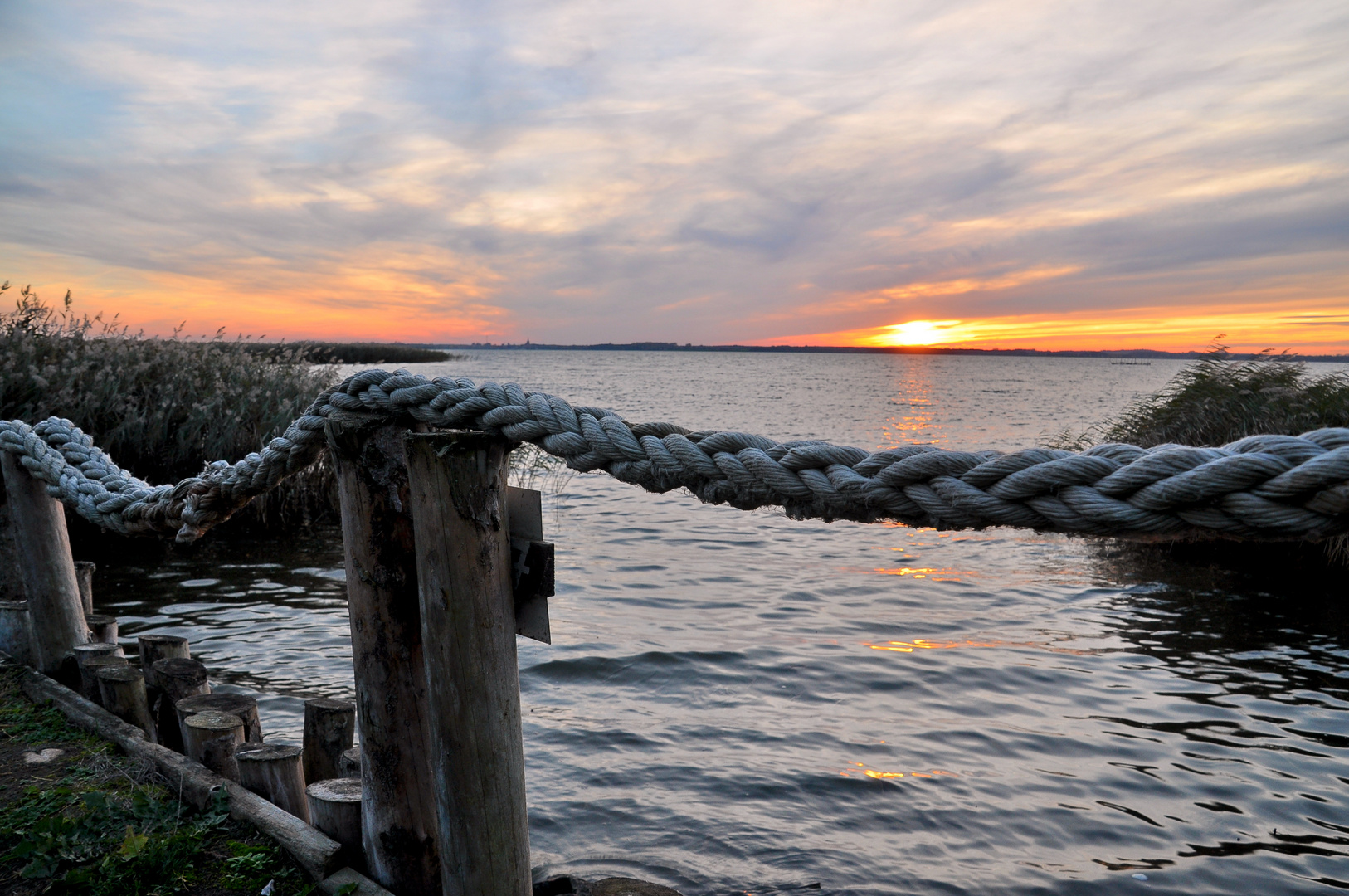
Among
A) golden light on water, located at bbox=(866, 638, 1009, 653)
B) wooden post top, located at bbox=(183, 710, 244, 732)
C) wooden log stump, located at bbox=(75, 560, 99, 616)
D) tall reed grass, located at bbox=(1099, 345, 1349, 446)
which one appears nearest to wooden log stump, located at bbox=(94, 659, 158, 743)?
wooden post top, located at bbox=(183, 710, 244, 732)

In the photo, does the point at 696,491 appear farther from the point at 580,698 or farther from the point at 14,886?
Answer: the point at 580,698

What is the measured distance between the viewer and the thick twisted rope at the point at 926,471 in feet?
4.19

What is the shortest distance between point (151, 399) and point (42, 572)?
7.48 meters

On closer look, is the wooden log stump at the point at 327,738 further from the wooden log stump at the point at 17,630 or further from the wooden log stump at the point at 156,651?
the wooden log stump at the point at 17,630

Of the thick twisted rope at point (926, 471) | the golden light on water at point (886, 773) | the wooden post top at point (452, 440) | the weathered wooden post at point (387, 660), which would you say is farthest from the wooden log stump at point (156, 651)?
the golden light on water at point (886, 773)

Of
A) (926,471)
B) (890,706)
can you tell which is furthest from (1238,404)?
(926,471)

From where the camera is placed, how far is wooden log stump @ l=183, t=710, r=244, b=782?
124 inches

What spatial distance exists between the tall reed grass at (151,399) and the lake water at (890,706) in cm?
119

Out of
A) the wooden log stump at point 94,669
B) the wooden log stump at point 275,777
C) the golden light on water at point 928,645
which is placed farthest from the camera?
the golden light on water at point 928,645

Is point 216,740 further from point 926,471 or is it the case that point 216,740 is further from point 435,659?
point 926,471

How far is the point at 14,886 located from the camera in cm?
253

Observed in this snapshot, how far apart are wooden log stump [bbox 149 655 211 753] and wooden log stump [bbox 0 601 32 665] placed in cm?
109

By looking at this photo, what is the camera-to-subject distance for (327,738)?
3.50 m

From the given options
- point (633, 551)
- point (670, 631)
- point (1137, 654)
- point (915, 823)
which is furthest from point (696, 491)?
point (633, 551)
